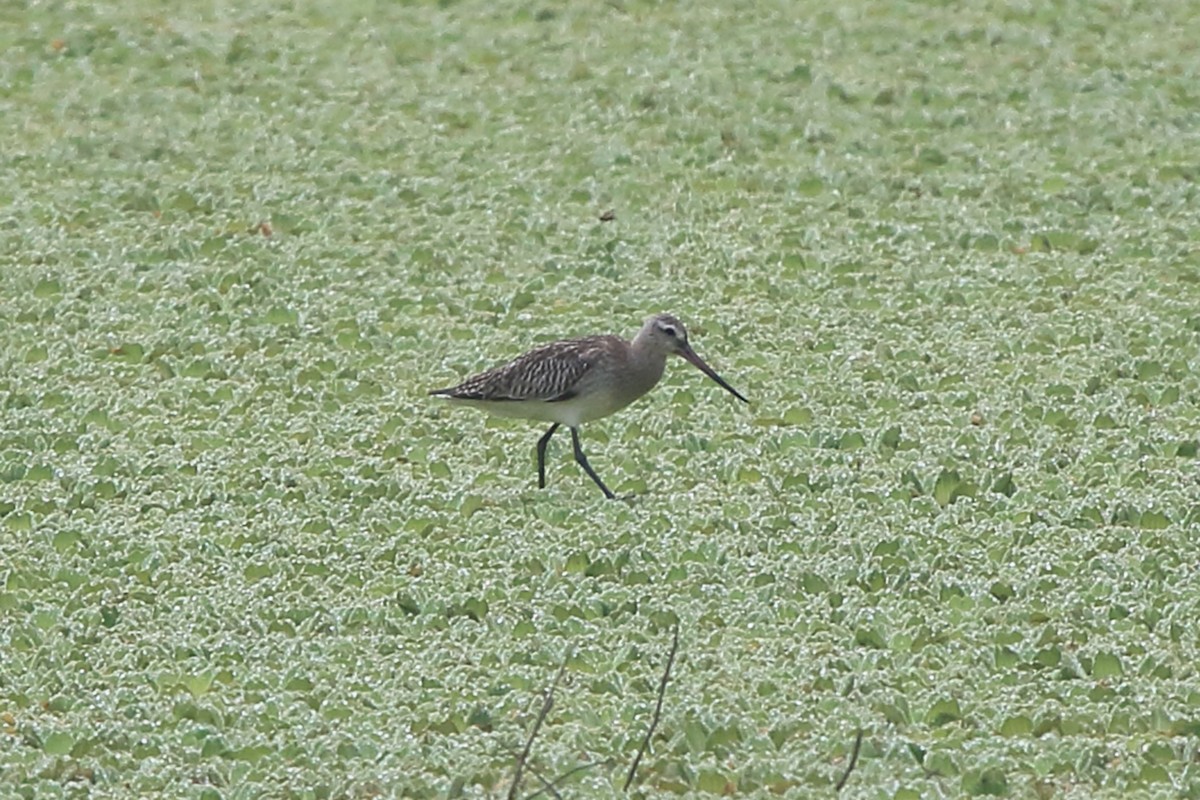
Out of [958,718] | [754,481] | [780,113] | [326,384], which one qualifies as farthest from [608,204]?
[958,718]

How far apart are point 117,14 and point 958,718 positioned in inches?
253

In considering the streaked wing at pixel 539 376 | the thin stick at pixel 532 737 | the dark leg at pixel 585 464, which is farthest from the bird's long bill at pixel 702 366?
the thin stick at pixel 532 737

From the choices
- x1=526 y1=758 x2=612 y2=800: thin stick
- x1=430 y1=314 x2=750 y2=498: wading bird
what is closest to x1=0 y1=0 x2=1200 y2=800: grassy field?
x1=526 y1=758 x2=612 y2=800: thin stick

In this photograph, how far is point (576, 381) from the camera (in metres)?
6.10

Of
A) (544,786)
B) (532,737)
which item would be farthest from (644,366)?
(532,737)

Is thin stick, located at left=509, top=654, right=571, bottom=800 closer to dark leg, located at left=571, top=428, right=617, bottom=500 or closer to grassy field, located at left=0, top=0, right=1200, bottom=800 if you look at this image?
grassy field, located at left=0, top=0, right=1200, bottom=800

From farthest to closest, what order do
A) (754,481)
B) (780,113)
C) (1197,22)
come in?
1. (1197,22)
2. (780,113)
3. (754,481)

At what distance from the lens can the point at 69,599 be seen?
538 centimetres

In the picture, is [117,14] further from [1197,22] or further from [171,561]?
[171,561]

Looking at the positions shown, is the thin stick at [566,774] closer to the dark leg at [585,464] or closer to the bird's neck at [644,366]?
the dark leg at [585,464]

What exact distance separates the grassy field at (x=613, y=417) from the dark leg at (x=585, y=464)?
0.05 meters

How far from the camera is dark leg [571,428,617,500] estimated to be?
19.7 ft

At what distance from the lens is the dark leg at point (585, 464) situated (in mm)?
5996

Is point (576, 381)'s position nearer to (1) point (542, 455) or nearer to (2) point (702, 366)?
(1) point (542, 455)
